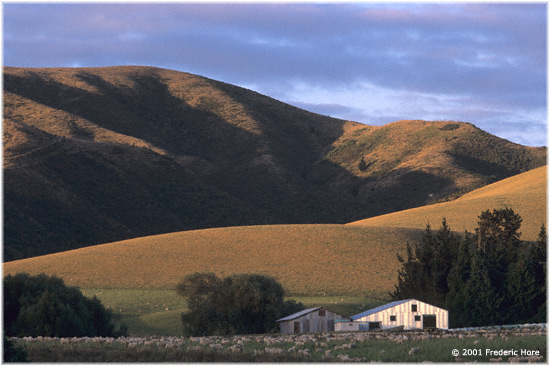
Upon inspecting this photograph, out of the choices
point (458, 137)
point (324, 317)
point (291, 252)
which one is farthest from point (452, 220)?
point (458, 137)

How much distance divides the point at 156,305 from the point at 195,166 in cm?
10650

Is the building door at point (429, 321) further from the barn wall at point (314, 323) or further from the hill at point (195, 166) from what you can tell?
the hill at point (195, 166)

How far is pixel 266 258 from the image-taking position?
70250 mm

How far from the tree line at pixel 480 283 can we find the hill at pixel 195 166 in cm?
4974

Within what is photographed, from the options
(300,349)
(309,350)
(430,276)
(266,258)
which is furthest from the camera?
(266,258)

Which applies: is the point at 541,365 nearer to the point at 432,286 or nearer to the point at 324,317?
the point at 324,317

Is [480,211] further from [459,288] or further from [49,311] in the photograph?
[49,311]

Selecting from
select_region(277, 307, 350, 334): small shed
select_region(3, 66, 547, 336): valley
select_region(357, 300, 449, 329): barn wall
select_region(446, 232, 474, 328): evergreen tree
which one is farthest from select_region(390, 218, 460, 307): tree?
select_region(277, 307, 350, 334): small shed

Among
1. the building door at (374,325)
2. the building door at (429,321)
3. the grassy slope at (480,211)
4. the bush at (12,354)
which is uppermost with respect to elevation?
the grassy slope at (480,211)

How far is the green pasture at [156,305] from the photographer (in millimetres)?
45219

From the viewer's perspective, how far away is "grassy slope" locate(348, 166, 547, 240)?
3412 inches

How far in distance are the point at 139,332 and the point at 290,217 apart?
293 ft

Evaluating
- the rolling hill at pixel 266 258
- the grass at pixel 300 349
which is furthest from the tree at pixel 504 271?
the grass at pixel 300 349

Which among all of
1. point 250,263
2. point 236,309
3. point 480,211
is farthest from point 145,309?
point 480,211
